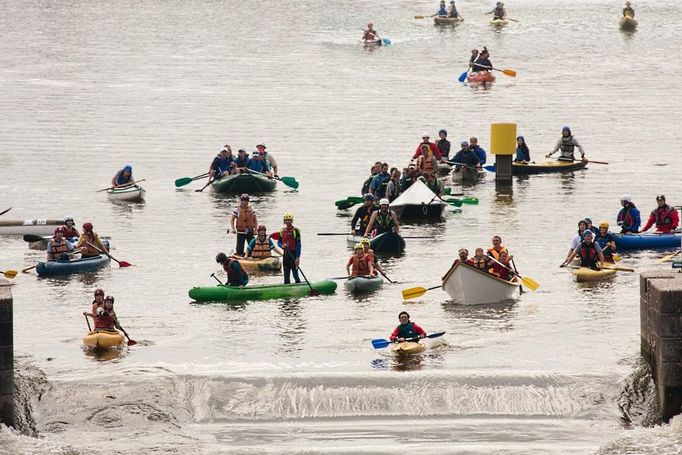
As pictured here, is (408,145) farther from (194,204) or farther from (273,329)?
(273,329)

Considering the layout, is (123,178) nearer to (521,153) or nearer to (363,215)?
(363,215)

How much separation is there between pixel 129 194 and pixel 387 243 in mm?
11809

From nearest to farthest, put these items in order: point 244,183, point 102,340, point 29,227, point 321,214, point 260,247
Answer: point 102,340 → point 260,247 → point 29,227 → point 321,214 → point 244,183

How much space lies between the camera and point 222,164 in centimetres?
4525

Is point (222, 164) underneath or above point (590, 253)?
above

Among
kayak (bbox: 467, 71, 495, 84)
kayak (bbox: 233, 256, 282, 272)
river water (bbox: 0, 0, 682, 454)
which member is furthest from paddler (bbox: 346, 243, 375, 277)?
kayak (bbox: 467, 71, 495, 84)

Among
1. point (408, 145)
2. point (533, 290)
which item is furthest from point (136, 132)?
point (533, 290)

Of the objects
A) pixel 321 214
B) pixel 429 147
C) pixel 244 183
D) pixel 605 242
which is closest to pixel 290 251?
pixel 605 242

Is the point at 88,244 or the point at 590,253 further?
the point at 88,244

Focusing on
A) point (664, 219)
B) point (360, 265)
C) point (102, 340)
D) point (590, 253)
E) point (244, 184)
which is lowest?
point (102, 340)

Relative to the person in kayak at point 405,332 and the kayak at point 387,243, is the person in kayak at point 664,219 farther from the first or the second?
the person in kayak at point 405,332

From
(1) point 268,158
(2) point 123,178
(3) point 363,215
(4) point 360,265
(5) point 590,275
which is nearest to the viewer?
(4) point 360,265

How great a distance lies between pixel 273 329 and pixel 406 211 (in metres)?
12.2

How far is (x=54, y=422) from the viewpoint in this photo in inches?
897
